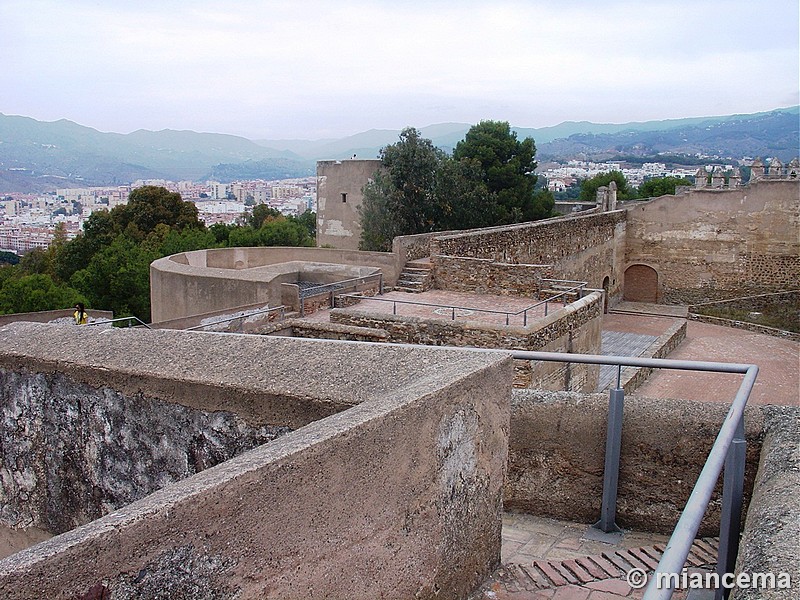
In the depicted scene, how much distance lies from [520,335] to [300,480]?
29.5ft

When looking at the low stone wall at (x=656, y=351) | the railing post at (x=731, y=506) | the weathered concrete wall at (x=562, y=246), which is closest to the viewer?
the railing post at (x=731, y=506)

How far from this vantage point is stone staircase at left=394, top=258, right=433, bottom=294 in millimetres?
16719

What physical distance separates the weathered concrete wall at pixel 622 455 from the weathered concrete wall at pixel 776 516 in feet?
1.19

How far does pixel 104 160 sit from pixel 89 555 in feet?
692

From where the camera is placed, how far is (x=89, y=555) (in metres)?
1.97

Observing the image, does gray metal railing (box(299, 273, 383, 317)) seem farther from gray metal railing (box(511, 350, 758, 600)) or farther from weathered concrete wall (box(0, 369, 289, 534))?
gray metal railing (box(511, 350, 758, 600))

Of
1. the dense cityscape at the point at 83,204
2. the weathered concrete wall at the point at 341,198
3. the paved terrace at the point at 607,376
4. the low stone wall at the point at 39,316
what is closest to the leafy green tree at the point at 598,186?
the paved terrace at the point at 607,376

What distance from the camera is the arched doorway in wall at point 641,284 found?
3188cm

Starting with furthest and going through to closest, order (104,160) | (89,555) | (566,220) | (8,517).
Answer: (104,160) < (566,220) < (8,517) < (89,555)

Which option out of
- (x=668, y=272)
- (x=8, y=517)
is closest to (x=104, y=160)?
(x=668, y=272)

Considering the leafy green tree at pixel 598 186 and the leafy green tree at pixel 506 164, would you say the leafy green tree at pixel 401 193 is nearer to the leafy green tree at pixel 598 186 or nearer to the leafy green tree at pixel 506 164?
the leafy green tree at pixel 506 164

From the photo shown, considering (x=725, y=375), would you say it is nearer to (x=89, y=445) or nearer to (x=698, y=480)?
(x=89, y=445)

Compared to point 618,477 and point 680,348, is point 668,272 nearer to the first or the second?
point 680,348

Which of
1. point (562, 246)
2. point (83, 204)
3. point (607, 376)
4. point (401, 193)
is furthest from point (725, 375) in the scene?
point (83, 204)
